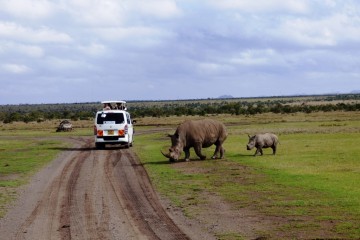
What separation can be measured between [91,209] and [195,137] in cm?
1473

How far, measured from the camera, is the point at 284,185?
844 inches

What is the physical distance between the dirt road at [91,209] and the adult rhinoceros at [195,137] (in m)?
3.43

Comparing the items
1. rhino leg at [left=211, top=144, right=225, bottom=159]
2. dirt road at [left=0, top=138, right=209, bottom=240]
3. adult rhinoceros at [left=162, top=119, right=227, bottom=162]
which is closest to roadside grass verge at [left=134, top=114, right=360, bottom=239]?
rhino leg at [left=211, top=144, right=225, bottom=159]

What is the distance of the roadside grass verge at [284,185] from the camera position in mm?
14914

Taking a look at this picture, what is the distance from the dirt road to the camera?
46.2ft

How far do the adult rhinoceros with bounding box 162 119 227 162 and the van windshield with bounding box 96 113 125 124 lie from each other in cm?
1017

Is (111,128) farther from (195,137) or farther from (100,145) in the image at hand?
(195,137)

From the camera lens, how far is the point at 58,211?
17.1m

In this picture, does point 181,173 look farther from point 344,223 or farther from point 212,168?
point 344,223

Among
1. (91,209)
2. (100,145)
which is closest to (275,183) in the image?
(91,209)

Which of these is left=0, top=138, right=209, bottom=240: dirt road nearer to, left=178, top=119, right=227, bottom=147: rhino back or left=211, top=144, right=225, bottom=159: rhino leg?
left=178, top=119, right=227, bottom=147: rhino back

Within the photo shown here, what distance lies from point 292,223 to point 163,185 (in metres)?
8.29

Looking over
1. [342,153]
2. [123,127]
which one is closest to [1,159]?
[123,127]

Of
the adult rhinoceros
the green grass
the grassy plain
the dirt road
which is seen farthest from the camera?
the adult rhinoceros
